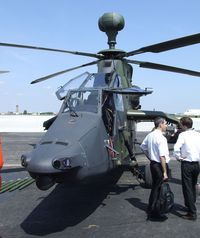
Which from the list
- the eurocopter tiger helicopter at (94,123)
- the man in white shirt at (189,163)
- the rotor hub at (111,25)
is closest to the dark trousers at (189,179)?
the man in white shirt at (189,163)

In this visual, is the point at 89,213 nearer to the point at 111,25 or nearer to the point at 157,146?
the point at 157,146

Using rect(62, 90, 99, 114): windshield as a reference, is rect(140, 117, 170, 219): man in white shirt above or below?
below

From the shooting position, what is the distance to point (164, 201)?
6477 millimetres

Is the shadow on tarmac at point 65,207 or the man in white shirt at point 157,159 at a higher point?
the man in white shirt at point 157,159

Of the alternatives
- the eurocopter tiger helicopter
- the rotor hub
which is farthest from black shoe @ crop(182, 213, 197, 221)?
the rotor hub

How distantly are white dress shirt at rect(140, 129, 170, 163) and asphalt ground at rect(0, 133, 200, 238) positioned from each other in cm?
110

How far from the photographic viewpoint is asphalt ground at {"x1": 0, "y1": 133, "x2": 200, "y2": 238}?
231 inches

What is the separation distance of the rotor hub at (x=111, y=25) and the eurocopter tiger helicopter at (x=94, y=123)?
36mm

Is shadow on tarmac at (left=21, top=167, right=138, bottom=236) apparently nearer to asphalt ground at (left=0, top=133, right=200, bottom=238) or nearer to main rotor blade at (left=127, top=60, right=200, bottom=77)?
asphalt ground at (left=0, top=133, right=200, bottom=238)

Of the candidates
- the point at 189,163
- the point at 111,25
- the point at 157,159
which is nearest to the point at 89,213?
the point at 157,159

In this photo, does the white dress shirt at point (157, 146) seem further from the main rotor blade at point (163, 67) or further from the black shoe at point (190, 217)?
the main rotor blade at point (163, 67)

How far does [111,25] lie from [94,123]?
6221 mm

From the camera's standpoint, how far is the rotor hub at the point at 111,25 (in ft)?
40.8

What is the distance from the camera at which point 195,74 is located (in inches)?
476
